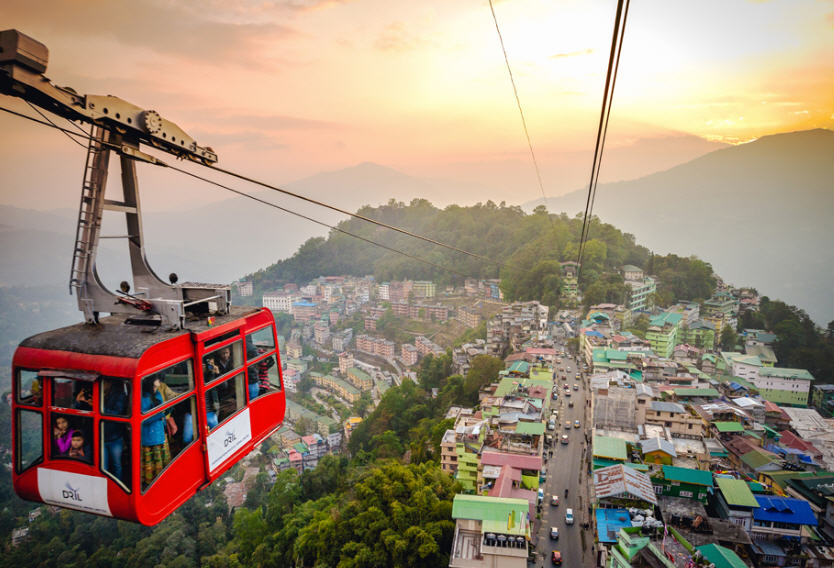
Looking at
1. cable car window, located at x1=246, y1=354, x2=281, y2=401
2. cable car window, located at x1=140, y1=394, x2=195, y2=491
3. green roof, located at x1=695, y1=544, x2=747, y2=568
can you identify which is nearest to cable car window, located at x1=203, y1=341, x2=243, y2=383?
cable car window, located at x1=246, y1=354, x2=281, y2=401

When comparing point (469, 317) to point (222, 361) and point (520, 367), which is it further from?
point (222, 361)

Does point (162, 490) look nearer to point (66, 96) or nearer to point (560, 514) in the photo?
point (66, 96)

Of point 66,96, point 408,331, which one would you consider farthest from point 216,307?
point 408,331

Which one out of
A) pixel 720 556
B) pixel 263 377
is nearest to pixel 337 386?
pixel 720 556

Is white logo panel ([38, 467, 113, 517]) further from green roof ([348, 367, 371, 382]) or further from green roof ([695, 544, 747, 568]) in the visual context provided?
green roof ([348, 367, 371, 382])

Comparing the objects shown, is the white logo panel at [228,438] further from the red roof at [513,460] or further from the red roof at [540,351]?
the red roof at [540,351]
